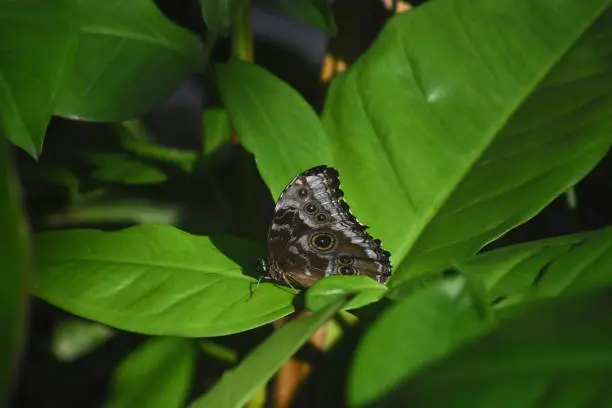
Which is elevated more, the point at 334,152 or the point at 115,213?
the point at 334,152

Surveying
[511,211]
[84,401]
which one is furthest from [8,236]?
[84,401]

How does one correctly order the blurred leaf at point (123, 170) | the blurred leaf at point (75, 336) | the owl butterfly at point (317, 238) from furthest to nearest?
the blurred leaf at point (75, 336), the blurred leaf at point (123, 170), the owl butterfly at point (317, 238)

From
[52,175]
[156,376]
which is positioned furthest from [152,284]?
[52,175]

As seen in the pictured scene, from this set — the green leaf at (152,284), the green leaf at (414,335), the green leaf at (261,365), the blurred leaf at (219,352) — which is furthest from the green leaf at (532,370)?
the blurred leaf at (219,352)

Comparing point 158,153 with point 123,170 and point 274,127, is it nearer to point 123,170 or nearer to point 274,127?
point 123,170

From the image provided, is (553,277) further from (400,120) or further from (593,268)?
(400,120)

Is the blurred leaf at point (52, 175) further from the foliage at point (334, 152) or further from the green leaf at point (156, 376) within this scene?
the green leaf at point (156, 376)
